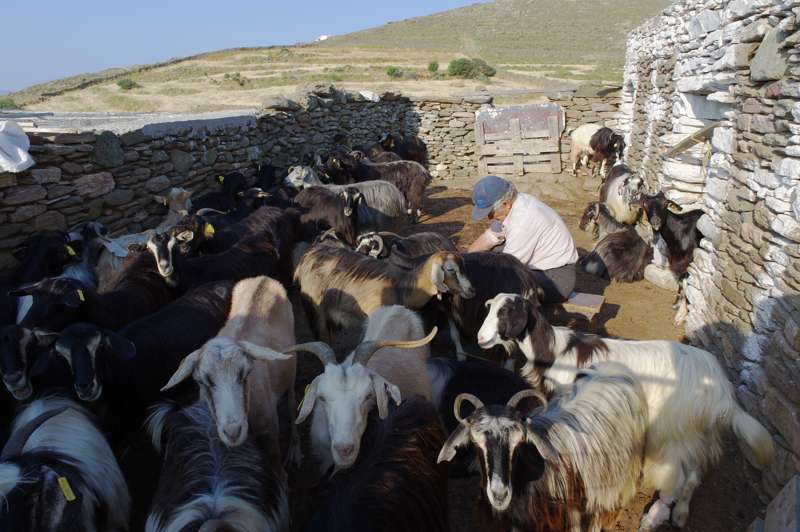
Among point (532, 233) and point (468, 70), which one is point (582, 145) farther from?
point (468, 70)

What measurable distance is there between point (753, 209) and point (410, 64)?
38191mm

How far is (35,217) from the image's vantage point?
5.30m

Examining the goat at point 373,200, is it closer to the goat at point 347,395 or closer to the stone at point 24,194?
the stone at point 24,194

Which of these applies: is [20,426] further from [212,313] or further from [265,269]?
[265,269]

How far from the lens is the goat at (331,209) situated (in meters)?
8.47

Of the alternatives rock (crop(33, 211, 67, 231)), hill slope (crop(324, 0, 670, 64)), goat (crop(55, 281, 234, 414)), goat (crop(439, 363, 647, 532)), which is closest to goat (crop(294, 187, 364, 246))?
rock (crop(33, 211, 67, 231))

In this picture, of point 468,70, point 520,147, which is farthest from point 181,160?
point 468,70

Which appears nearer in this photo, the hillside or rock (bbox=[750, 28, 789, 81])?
rock (bbox=[750, 28, 789, 81])

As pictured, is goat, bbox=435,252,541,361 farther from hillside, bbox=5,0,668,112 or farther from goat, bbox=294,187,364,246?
hillside, bbox=5,0,668,112

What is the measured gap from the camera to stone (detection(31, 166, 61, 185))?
527cm

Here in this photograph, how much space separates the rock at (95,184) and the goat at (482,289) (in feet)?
14.0

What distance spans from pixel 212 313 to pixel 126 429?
1.08m

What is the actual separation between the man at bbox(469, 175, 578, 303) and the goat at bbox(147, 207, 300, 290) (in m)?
2.62

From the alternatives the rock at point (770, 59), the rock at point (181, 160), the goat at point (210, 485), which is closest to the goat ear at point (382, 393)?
the goat at point (210, 485)
